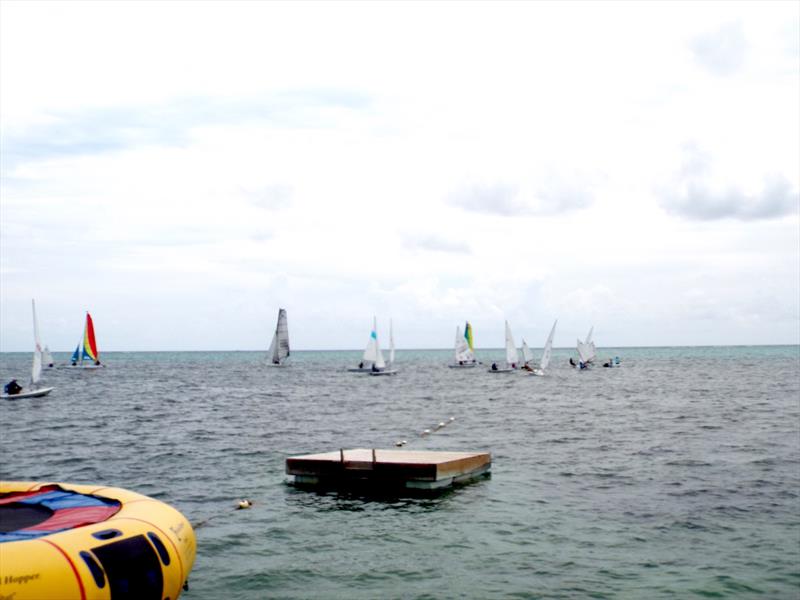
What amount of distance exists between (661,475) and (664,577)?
489 inches

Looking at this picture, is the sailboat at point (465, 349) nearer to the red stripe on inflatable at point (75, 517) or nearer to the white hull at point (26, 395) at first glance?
the white hull at point (26, 395)

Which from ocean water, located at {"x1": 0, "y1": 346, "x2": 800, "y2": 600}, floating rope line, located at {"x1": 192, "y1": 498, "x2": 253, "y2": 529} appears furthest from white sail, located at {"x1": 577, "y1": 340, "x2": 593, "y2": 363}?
floating rope line, located at {"x1": 192, "y1": 498, "x2": 253, "y2": 529}

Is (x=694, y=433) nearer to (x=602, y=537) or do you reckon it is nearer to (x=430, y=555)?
(x=602, y=537)

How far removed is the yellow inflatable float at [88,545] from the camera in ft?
31.2

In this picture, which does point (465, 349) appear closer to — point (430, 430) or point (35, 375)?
point (35, 375)

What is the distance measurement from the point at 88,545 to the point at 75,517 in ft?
6.01

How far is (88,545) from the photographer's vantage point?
1034 cm

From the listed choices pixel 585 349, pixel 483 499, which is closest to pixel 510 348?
pixel 585 349

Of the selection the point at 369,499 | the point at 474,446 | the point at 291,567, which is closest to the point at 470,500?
the point at 369,499

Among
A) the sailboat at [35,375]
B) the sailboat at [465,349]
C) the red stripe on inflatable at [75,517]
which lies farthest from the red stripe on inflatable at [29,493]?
the sailboat at [465,349]

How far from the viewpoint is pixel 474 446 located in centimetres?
3684

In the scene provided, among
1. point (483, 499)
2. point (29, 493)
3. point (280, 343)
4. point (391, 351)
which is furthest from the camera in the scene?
point (280, 343)

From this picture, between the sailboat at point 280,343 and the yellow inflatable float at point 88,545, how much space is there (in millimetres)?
104122

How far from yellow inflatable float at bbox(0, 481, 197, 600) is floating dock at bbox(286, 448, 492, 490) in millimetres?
12700
